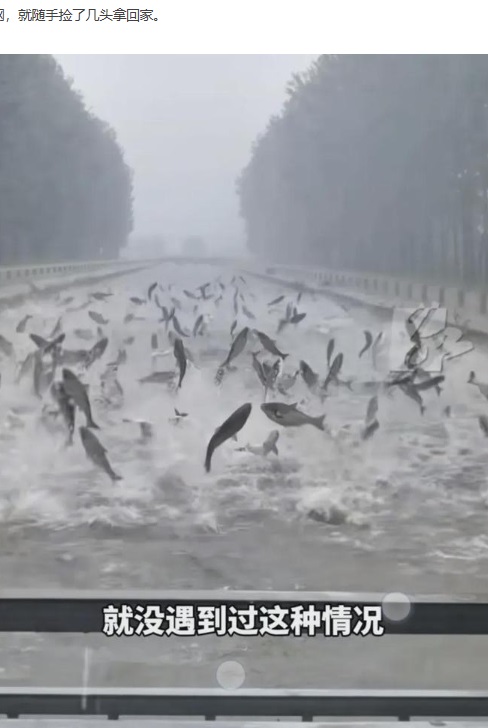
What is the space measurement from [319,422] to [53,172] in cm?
64

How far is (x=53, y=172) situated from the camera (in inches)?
58.2

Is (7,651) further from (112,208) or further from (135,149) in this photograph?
(135,149)

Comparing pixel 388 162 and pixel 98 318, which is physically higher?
pixel 388 162

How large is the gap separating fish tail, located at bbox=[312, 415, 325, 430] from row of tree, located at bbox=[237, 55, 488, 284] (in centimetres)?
28

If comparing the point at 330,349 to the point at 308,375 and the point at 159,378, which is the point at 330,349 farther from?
the point at 159,378

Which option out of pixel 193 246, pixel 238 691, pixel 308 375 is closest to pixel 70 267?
pixel 193 246

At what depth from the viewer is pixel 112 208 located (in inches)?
57.8

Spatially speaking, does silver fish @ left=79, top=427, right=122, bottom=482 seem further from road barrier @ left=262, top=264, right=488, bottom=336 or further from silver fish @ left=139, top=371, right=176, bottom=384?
road barrier @ left=262, top=264, right=488, bottom=336

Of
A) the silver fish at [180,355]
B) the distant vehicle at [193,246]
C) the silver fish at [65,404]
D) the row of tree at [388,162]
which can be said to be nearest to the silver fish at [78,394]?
the silver fish at [65,404]

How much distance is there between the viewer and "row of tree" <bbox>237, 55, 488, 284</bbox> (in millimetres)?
1446

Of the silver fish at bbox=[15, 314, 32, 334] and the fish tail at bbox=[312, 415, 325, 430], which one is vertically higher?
the silver fish at bbox=[15, 314, 32, 334]

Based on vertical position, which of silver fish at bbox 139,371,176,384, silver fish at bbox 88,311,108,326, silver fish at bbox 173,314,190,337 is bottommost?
silver fish at bbox 139,371,176,384

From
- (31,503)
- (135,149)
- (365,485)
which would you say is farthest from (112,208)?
(365,485)

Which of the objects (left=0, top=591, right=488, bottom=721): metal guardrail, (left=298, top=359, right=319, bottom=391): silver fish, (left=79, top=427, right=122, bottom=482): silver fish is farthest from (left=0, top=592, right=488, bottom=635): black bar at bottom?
(left=298, top=359, right=319, bottom=391): silver fish
